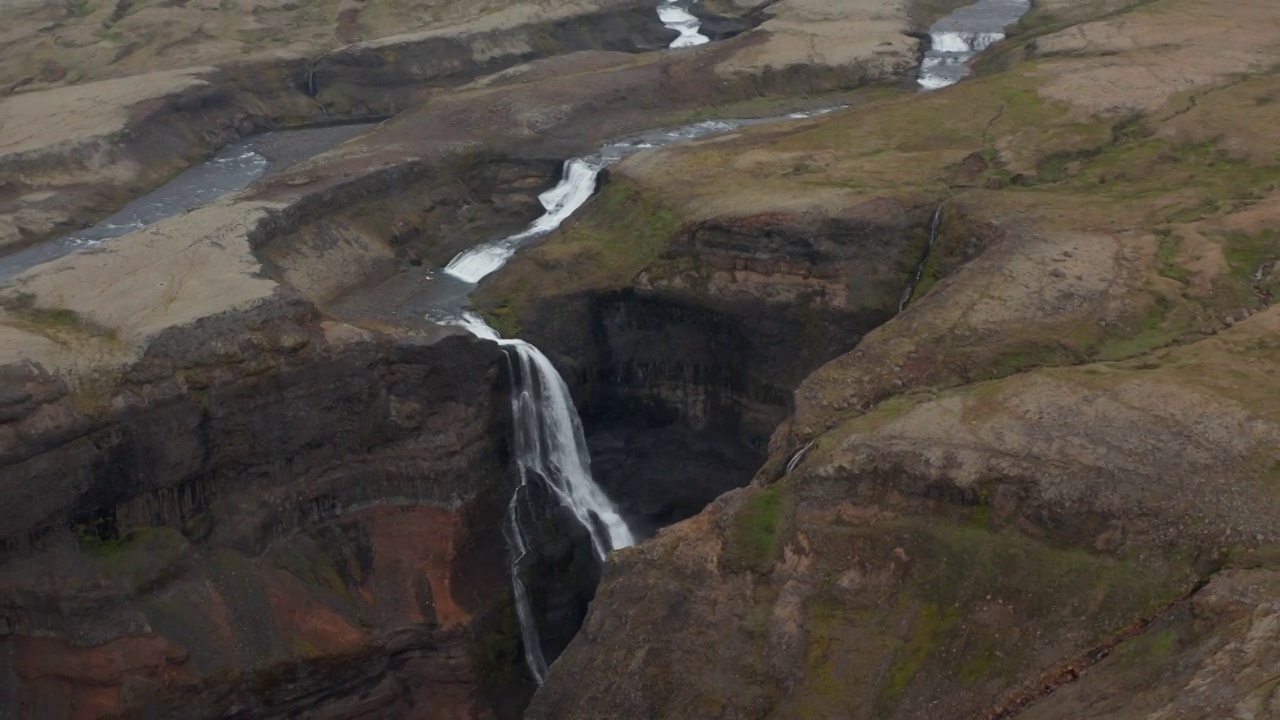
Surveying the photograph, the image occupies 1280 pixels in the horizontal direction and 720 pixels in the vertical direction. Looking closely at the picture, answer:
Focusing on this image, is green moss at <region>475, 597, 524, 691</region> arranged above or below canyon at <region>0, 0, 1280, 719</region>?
below

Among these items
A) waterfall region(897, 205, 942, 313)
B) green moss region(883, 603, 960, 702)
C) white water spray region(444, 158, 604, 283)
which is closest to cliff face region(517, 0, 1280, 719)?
green moss region(883, 603, 960, 702)

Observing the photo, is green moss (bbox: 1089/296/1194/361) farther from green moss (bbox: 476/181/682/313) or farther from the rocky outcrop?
the rocky outcrop

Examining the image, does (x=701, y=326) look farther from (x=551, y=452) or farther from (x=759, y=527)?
(x=759, y=527)

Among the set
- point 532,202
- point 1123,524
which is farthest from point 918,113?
point 1123,524

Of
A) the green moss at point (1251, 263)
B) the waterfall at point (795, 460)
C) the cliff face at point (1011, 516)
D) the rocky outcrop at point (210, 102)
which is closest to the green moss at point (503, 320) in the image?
the cliff face at point (1011, 516)

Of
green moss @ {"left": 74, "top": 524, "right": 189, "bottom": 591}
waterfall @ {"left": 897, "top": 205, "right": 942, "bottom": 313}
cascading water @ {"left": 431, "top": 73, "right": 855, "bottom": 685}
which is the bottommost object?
cascading water @ {"left": 431, "top": 73, "right": 855, "bottom": 685}

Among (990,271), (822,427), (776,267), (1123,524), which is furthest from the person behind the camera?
(776,267)

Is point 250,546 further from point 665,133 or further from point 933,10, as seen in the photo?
point 933,10
